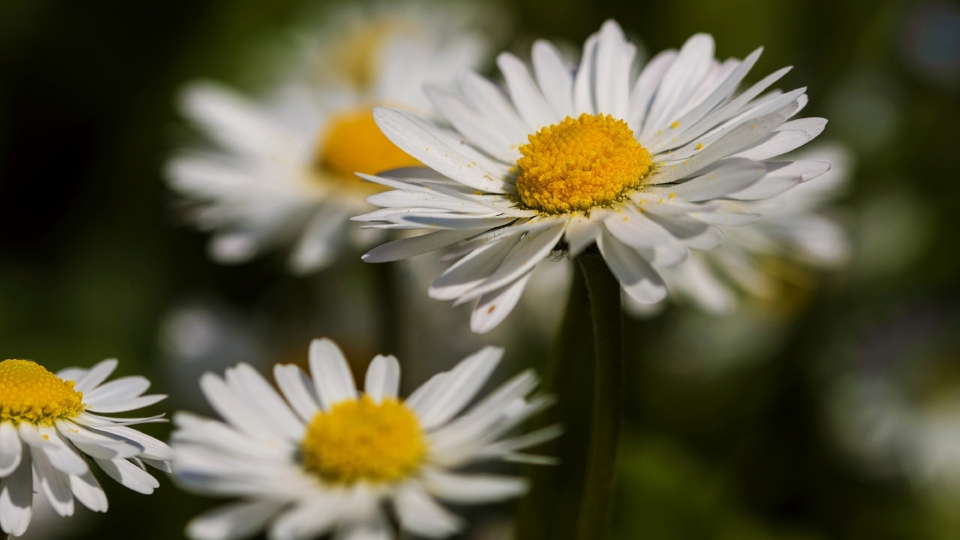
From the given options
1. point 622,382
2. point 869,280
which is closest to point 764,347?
point 869,280

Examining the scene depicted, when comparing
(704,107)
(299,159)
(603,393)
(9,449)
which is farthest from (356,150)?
(9,449)

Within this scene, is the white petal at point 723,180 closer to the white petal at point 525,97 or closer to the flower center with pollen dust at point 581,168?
the flower center with pollen dust at point 581,168

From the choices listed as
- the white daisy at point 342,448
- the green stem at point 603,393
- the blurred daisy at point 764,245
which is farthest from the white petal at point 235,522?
the blurred daisy at point 764,245

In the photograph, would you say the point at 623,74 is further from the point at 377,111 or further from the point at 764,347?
the point at 764,347

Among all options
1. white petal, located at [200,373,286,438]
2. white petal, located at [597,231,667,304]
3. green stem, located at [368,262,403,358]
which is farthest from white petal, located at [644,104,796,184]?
green stem, located at [368,262,403,358]

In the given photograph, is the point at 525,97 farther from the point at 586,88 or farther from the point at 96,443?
the point at 96,443
